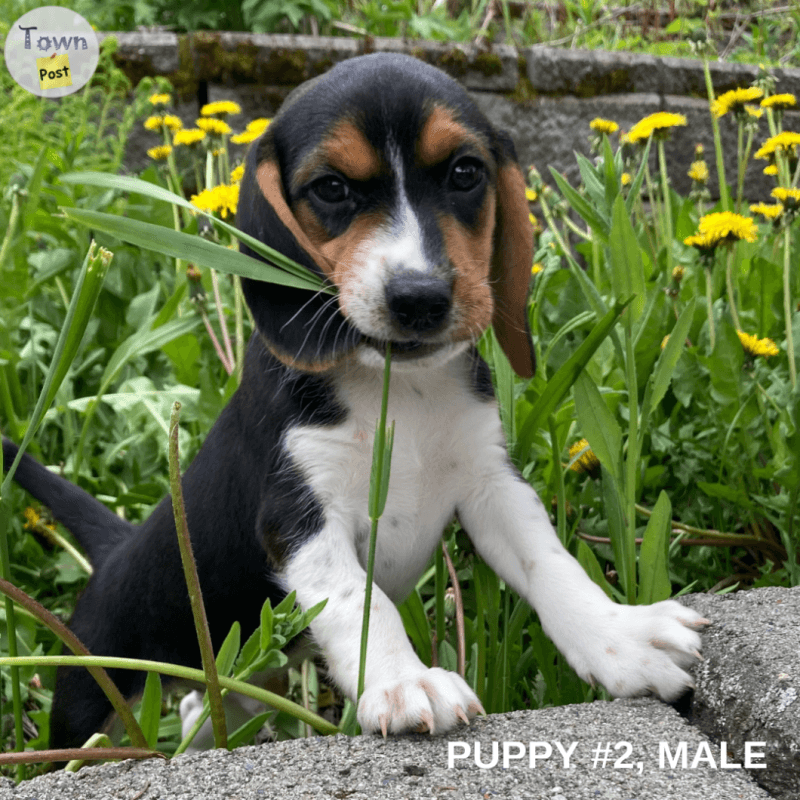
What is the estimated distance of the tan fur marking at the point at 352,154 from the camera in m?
1.64

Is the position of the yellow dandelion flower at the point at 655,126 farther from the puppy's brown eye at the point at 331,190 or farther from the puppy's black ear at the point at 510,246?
the puppy's brown eye at the point at 331,190

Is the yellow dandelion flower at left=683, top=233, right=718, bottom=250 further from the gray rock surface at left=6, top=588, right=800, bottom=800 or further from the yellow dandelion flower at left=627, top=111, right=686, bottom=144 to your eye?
the gray rock surface at left=6, top=588, right=800, bottom=800

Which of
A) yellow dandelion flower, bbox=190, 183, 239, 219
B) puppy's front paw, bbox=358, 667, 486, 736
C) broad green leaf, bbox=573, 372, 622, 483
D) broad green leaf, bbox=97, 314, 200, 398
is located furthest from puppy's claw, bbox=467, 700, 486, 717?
yellow dandelion flower, bbox=190, 183, 239, 219

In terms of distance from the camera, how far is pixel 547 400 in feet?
6.40

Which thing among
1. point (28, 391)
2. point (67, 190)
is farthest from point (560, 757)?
point (67, 190)

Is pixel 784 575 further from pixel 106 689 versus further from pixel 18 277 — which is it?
pixel 18 277

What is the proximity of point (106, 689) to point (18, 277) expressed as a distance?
238 centimetres

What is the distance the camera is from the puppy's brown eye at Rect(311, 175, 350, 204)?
1693mm

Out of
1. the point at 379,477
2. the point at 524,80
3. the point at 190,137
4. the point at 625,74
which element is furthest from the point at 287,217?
the point at 625,74

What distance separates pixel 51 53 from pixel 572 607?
225 cm

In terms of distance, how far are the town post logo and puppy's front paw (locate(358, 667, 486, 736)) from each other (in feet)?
6.95

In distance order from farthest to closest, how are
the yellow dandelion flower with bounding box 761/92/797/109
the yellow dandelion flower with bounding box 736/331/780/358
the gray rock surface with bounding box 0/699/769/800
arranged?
the yellow dandelion flower with bounding box 761/92/797/109 → the yellow dandelion flower with bounding box 736/331/780/358 → the gray rock surface with bounding box 0/699/769/800

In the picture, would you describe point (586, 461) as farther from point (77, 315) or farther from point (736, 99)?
point (736, 99)

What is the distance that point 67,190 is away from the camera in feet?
12.0
